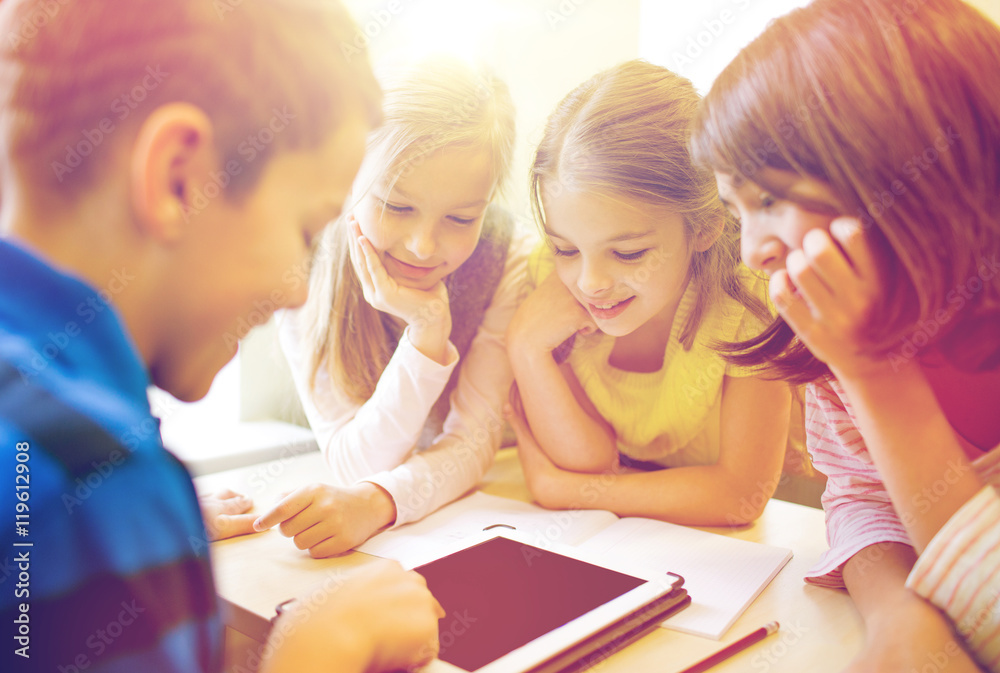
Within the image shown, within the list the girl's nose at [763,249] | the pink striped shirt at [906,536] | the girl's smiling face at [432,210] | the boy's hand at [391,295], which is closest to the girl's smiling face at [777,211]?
the girl's nose at [763,249]

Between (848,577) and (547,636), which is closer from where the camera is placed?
(547,636)

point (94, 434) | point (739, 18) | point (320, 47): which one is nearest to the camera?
point (94, 434)

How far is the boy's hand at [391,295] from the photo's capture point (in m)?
1.07

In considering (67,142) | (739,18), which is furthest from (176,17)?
(739,18)

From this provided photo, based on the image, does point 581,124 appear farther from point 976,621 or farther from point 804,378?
point 976,621

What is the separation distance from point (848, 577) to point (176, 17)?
0.74 metres

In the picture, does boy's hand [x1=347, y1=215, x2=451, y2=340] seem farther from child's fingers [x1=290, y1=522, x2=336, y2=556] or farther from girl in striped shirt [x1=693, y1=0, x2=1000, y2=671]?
girl in striped shirt [x1=693, y1=0, x2=1000, y2=671]

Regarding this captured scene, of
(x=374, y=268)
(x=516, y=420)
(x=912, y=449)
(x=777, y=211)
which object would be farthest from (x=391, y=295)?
(x=912, y=449)

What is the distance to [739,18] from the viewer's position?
1883 millimetres

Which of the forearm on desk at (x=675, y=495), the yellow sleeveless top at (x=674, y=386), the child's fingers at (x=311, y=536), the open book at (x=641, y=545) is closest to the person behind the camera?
the open book at (x=641, y=545)

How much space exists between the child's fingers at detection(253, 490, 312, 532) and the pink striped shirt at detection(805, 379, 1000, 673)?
0.57 meters

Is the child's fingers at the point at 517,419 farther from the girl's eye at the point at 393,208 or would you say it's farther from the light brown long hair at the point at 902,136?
the light brown long hair at the point at 902,136


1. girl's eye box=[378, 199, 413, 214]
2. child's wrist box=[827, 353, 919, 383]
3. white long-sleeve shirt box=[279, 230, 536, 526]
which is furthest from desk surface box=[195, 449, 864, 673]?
girl's eye box=[378, 199, 413, 214]
